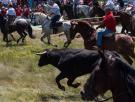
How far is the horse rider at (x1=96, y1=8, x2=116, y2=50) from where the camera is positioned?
17141 mm

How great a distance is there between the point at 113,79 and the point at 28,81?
9.54 metres

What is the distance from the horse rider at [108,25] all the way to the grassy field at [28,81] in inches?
73.9

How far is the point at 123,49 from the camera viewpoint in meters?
18.9

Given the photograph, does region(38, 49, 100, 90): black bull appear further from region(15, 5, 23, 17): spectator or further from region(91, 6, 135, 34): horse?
region(15, 5, 23, 17): spectator

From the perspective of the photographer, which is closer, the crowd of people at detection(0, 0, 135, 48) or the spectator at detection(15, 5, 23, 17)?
the crowd of people at detection(0, 0, 135, 48)

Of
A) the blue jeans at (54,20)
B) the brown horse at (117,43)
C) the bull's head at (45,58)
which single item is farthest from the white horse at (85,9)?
the bull's head at (45,58)

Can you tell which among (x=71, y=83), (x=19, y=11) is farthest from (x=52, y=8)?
(x=71, y=83)

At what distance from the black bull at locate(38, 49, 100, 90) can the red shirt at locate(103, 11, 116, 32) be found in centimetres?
285

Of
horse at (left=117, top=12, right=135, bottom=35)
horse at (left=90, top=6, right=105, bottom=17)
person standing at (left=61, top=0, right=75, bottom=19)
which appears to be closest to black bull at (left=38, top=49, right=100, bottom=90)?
horse at (left=117, top=12, right=135, bottom=35)

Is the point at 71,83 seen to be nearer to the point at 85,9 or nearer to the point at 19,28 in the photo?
the point at 19,28

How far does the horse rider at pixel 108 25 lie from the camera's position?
17141mm

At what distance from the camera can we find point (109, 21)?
17312 millimetres

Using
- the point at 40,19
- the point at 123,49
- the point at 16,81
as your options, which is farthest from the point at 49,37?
the point at 16,81

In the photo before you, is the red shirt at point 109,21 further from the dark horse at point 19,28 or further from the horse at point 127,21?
the horse at point 127,21
